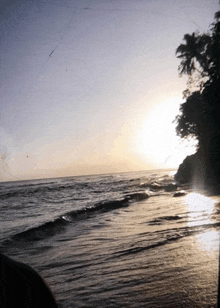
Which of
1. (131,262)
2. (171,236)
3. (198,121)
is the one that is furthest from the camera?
(198,121)

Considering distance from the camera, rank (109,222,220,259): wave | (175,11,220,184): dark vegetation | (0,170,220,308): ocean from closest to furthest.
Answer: (0,170,220,308): ocean
(109,222,220,259): wave
(175,11,220,184): dark vegetation

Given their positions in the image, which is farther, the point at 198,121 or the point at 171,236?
the point at 198,121

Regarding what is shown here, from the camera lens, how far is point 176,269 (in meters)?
2.53

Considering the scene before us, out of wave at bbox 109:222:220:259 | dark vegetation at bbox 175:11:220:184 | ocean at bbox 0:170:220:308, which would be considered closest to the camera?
ocean at bbox 0:170:220:308

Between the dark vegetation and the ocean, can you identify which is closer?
the ocean

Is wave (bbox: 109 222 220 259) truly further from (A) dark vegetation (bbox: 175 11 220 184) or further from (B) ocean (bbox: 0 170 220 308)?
(A) dark vegetation (bbox: 175 11 220 184)

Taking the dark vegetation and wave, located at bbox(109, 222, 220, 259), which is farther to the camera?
the dark vegetation

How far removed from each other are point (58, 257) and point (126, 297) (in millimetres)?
1823

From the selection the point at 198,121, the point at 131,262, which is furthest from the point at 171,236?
the point at 198,121

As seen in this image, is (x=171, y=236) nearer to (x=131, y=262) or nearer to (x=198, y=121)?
(x=131, y=262)

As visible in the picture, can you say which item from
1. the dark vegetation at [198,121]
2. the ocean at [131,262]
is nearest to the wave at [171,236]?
the ocean at [131,262]

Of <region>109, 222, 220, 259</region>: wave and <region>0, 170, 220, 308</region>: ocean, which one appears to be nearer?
<region>0, 170, 220, 308</region>: ocean

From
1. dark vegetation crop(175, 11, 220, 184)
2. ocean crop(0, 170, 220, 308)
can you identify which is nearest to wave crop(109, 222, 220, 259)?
ocean crop(0, 170, 220, 308)

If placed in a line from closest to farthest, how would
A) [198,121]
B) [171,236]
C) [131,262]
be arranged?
[131,262]
[171,236]
[198,121]
